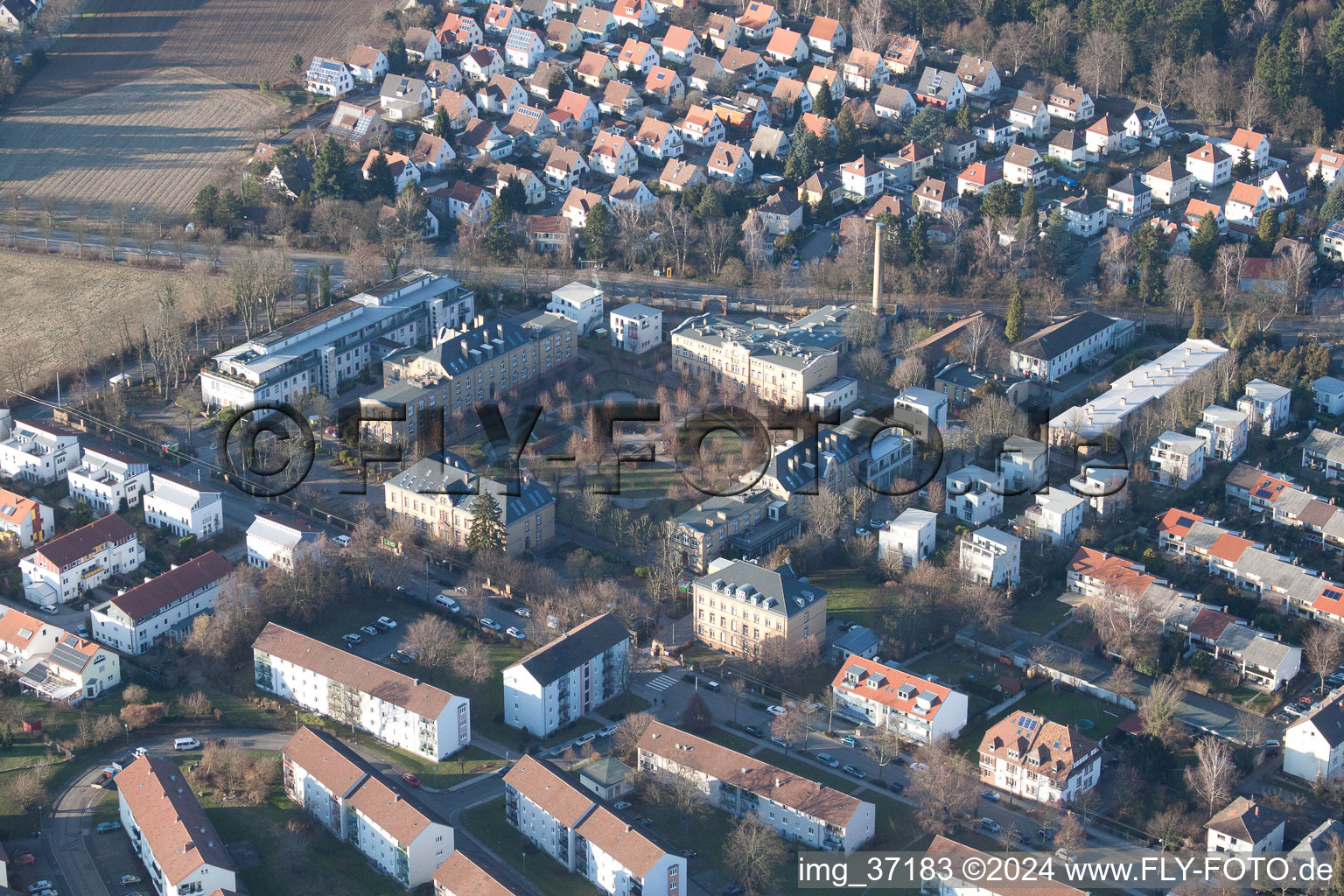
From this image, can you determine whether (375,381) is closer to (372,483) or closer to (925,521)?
(372,483)

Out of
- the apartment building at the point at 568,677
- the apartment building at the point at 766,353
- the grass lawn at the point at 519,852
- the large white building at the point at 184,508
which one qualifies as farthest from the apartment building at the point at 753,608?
the large white building at the point at 184,508

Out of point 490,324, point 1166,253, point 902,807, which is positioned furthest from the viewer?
point 1166,253

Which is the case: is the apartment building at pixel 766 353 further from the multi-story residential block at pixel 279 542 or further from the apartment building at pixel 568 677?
the multi-story residential block at pixel 279 542

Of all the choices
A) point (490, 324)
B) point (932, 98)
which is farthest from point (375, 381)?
point (932, 98)

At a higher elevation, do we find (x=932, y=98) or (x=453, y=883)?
(x=932, y=98)

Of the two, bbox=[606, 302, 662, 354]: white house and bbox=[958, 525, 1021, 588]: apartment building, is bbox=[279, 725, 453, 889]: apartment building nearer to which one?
bbox=[958, 525, 1021, 588]: apartment building

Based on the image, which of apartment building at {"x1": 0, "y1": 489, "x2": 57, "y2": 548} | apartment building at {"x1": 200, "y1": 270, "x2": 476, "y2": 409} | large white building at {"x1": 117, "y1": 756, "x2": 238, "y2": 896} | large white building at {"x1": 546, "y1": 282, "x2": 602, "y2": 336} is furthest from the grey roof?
large white building at {"x1": 546, "y1": 282, "x2": 602, "y2": 336}
